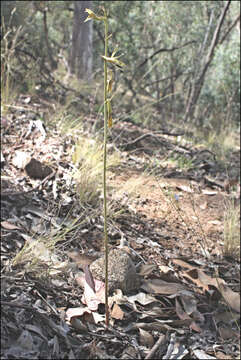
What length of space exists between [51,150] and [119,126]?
1768 millimetres

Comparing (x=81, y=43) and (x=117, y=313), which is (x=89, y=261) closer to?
(x=117, y=313)

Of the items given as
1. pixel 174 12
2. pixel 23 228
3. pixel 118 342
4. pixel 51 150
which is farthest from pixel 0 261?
pixel 174 12

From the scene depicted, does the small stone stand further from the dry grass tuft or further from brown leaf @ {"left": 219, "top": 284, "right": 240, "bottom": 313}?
the dry grass tuft

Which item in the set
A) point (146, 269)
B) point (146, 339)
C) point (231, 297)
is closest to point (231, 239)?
point (231, 297)

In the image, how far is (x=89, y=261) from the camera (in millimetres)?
2186

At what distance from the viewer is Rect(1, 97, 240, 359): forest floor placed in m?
1.74

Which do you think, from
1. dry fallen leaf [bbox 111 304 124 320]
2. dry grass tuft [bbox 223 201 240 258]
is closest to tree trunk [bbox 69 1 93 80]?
dry grass tuft [bbox 223 201 240 258]

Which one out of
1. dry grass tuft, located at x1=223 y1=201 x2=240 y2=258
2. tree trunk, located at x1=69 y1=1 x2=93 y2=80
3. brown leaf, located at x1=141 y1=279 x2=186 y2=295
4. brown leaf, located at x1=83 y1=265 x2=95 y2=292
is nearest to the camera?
brown leaf, located at x1=83 y1=265 x2=95 y2=292

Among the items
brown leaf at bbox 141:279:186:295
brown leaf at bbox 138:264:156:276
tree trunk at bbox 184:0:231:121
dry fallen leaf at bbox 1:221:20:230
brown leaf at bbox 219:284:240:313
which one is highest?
tree trunk at bbox 184:0:231:121

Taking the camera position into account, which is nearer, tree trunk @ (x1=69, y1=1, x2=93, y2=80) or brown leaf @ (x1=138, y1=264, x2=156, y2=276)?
brown leaf @ (x1=138, y1=264, x2=156, y2=276)

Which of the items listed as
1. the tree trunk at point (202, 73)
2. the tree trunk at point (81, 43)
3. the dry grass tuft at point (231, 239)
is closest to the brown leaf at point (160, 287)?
the dry grass tuft at point (231, 239)

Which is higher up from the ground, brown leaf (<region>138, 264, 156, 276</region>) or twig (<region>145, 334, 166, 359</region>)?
brown leaf (<region>138, 264, 156, 276</region>)

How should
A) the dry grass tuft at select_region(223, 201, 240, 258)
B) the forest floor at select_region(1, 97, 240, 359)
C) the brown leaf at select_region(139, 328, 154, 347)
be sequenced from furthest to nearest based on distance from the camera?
the dry grass tuft at select_region(223, 201, 240, 258), the brown leaf at select_region(139, 328, 154, 347), the forest floor at select_region(1, 97, 240, 359)

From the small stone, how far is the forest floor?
3 centimetres
